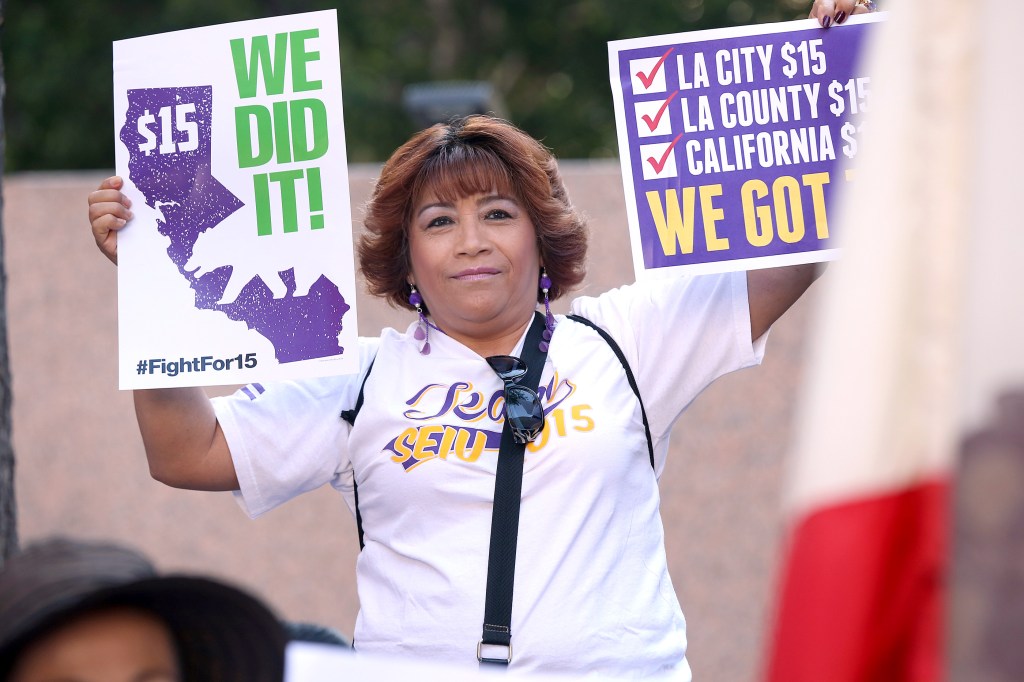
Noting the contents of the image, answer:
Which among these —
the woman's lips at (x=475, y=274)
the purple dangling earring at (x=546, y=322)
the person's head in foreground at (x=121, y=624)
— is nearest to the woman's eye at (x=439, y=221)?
the woman's lips at (x=475, y=274)

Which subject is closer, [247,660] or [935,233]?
[935,233]

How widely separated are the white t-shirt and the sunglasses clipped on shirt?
0.03 m

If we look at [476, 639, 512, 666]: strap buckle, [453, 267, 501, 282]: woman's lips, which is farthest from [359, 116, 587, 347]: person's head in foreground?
[476, 639, 512, 666]: strap buckle

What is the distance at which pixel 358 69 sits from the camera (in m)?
12.3

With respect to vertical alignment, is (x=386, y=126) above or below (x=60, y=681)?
above

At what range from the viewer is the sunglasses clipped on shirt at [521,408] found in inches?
89.4

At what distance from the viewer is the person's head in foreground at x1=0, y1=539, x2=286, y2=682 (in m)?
1.50

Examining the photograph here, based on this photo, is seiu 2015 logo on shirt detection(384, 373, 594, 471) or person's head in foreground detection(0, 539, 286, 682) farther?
seiu 2015 logo on shirt detection(384, 373, 594, 471)

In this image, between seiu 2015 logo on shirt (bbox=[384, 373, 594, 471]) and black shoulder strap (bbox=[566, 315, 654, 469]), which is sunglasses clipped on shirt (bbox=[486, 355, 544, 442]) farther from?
black shoulder strap (bbox=[566, 315, 654, 469])

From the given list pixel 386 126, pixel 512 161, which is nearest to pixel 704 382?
pixel 512 161

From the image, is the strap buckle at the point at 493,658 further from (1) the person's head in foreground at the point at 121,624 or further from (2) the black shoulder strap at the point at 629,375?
(1) the person's head in foreground at the point at 121,624

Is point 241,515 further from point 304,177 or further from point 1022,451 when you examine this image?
point 1022,451

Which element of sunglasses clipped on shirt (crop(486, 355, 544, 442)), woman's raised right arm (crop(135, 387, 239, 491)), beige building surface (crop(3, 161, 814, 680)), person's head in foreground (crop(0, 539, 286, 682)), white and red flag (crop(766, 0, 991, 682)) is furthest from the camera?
beige building surface (crop(3, 161, 814, 680))

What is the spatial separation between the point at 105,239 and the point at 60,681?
1.11 m
